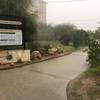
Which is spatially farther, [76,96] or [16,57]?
[16,57]

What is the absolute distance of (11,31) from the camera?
44.5 ft

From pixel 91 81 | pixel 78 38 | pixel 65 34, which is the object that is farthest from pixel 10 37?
pixel 65 34

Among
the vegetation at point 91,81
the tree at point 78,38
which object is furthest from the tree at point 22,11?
the tree at point 78,38

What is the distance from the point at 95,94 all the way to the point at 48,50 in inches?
465

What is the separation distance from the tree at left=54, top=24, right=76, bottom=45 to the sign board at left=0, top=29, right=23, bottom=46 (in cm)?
2255

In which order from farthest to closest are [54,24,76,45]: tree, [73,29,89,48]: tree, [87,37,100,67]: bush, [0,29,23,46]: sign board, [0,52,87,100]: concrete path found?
1. [54,24,76,45]: tree
2. [73,29,89,48]: tree
3. [0,29,23,46]: sign board
4. [87,37,100,67]: bush
5. [0,52,87,100]: concrete path

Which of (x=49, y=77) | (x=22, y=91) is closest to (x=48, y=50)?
(x=49, y=77)

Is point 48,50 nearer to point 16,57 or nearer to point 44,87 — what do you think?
point 16,57

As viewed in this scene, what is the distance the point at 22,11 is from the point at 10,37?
4.72 m

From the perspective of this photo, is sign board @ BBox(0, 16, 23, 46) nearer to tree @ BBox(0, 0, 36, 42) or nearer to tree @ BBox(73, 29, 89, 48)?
tree @ BBox(0, 0, 36, 42)

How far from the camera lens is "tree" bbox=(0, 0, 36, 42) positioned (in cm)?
1688

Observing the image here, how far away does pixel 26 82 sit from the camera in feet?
29.5

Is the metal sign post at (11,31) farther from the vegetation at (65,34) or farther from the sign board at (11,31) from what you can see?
the vegetation at (65,34)

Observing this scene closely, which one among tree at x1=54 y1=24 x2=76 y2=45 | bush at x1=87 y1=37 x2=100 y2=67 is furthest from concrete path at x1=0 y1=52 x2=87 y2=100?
tree at x1=54 y1=24 x2=76 y2=45
